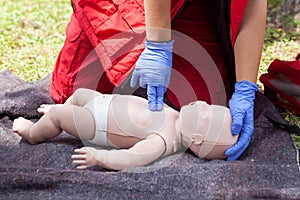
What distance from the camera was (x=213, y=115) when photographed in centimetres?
172

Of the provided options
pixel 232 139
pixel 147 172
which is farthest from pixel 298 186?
pixel 147 172

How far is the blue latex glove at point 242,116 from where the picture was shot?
68.1 inches

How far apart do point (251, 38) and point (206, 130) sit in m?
0.46

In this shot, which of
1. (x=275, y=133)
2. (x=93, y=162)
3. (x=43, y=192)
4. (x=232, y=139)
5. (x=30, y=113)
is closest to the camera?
(x=43, y=192)

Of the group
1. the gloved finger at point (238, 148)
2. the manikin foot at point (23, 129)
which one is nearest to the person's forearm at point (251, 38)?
the gloved finger at point (238, 148)

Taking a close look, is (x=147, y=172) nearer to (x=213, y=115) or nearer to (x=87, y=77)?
(x=213, y=115)

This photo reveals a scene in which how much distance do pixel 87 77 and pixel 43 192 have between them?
777 millimetres

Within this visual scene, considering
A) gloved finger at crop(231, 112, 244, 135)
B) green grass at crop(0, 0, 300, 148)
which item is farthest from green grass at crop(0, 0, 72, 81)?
gloved finger at crop(231, 112, 244, 135)

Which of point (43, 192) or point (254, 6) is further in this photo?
point (254, 6)

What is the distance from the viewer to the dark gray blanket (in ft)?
4.85

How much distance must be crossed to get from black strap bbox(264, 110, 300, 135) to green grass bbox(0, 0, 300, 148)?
0.67 meters

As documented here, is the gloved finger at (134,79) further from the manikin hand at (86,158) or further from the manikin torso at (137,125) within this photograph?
the manikin hand at (86,158)

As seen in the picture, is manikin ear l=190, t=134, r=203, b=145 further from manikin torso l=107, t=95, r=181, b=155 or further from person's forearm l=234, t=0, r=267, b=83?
person's forearm l=234, t=0, r=267, b=83

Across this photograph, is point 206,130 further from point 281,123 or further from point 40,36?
point 40,36
